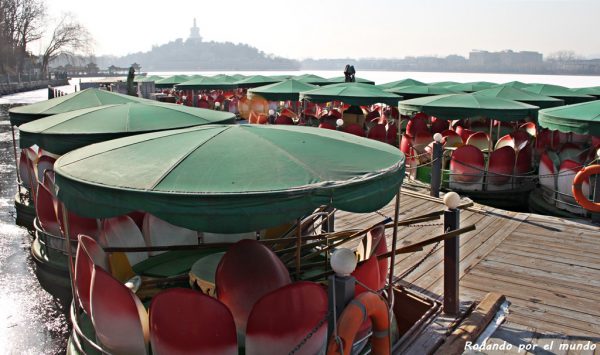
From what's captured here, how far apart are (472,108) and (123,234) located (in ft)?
26.8

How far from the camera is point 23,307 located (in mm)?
7566

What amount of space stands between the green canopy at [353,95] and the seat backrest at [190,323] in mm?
11349

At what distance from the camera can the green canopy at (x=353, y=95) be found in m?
14.3

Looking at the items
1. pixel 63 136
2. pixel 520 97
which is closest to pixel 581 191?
pixel 520 97

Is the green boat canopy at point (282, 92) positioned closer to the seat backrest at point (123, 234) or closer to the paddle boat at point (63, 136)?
the paddle boat at point (63, 136)

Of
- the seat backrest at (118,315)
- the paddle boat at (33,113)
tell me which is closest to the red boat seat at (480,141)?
the paddle boat at (33,113)

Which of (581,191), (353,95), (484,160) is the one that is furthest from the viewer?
(353,95)

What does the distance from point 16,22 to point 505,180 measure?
90587 mm

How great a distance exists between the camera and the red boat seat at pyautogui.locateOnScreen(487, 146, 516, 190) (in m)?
11.1

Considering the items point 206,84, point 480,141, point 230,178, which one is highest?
point 206,84

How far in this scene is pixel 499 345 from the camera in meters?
4.80

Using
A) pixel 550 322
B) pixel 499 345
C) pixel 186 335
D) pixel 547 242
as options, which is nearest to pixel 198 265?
pixel 186 335

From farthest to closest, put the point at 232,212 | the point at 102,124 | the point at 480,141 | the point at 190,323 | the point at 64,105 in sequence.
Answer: the point at 480,141
the point at 64,105
the point at 102,124
the point at 190,323
the point at 232,212

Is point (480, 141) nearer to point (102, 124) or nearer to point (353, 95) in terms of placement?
point (353, 95)
